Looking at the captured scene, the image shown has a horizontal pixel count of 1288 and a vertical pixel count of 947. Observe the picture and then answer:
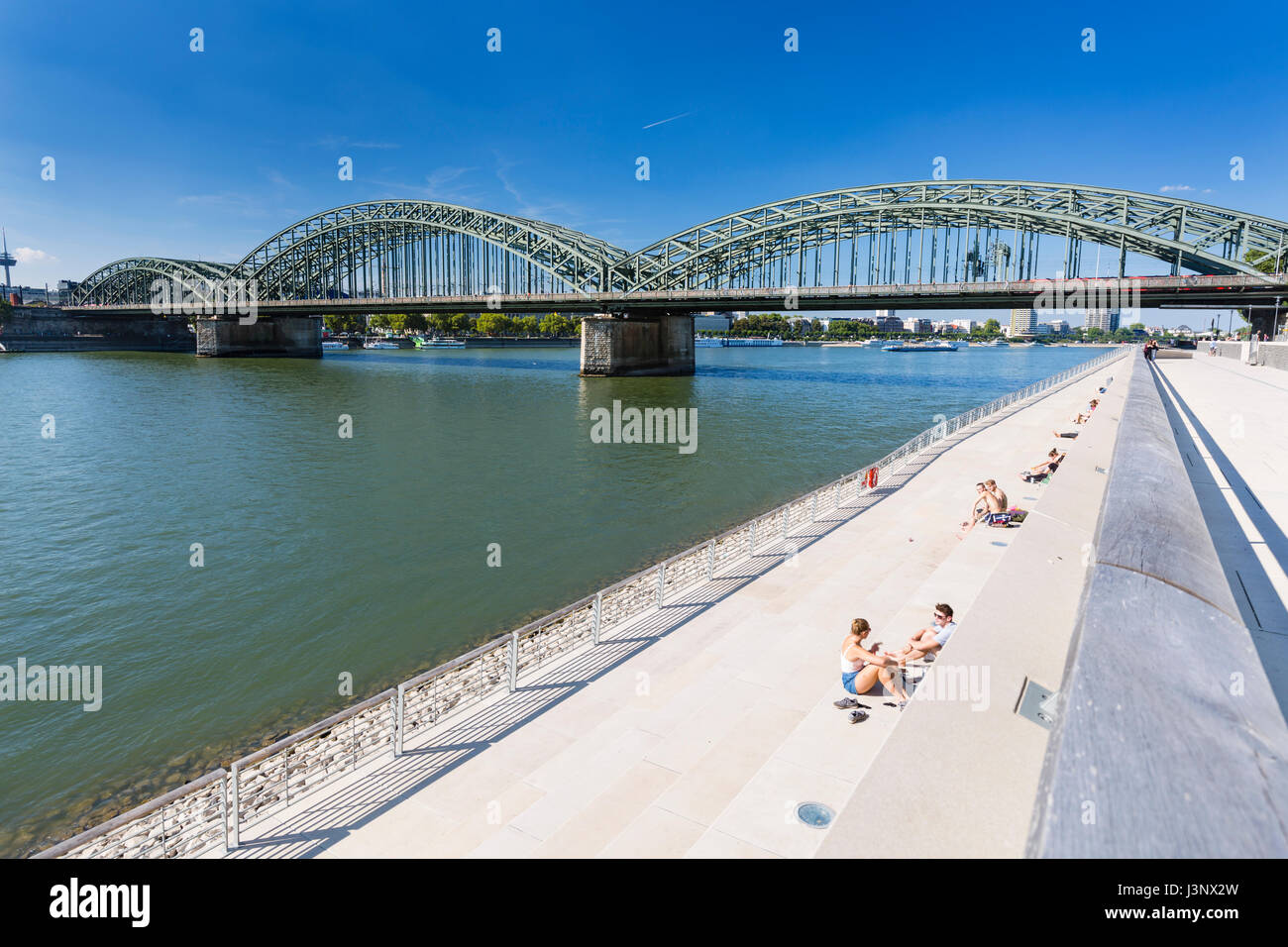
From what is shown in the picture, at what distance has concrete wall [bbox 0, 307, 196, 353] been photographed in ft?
383

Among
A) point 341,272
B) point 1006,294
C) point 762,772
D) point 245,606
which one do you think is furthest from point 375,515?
point 341,272

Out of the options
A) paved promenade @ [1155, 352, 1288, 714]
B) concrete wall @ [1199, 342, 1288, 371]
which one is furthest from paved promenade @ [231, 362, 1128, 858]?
concrete wall @ [1199, 342, 1288, 371]

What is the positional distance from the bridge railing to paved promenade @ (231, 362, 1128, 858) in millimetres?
264

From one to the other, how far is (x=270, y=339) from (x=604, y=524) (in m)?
118

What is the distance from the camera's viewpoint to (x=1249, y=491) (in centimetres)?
1254

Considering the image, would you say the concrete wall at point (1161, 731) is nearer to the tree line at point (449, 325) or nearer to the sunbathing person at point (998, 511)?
the sunbathing person at point (998, 511)

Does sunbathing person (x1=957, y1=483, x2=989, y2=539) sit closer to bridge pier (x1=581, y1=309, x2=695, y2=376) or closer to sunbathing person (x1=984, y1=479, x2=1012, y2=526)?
sunbathing person (x1=984, y1=479, x2=1012, y2=526)

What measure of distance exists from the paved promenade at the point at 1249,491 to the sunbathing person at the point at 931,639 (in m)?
2.76

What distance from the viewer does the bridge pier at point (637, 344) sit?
76.9 metres

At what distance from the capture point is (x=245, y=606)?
13.2 meters

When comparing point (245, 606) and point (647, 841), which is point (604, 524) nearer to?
point (245, 606)

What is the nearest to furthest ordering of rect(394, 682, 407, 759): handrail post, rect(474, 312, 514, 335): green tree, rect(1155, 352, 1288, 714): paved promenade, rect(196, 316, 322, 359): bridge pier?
rect(394, 682, 407, 759): handrail post, rect(1155, 352, 1288, 714): paved promenade, rect(196, 316, 322, 359): bridge pier, rect(474, 312, 514, 335): green tree

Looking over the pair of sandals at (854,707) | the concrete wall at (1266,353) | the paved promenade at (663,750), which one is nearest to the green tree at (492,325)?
the concrete wall at (1266,353)

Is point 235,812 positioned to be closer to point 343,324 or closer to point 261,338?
point 261,338
